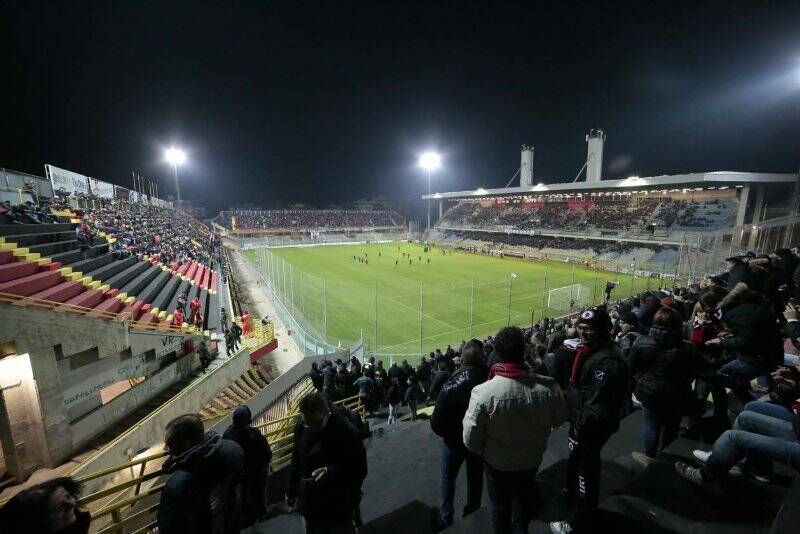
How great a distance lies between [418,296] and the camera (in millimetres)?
26641

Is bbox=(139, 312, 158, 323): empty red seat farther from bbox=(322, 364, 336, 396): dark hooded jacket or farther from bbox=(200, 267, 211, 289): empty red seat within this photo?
bbox=(200, 267, 211, 289): empty red seat

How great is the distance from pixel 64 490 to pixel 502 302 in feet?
81.2

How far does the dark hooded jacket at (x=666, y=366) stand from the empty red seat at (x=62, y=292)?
1229 cm

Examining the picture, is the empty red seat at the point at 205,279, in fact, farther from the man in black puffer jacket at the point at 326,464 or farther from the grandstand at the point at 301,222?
the grandstand at the point at 301,222

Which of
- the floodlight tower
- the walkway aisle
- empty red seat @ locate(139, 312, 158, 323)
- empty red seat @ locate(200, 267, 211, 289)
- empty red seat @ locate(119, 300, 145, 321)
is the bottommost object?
the walkway aisle

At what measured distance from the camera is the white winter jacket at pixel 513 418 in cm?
249

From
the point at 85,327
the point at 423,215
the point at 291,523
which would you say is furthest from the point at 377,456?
the point at 423,215

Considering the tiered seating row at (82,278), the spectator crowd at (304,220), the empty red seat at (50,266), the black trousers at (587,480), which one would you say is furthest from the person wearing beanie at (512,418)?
the spectator crowd at (304,220)

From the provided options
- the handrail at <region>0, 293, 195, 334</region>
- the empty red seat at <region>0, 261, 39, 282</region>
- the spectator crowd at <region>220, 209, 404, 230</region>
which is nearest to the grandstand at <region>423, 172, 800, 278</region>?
the spectator crowd at <region>220, 209, 404, 230</region>

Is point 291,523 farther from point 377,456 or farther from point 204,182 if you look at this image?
point 204,182

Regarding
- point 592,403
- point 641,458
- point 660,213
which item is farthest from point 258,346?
point 660,213

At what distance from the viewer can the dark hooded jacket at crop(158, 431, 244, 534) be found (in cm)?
233

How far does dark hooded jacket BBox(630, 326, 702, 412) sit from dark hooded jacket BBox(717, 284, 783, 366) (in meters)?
0.99

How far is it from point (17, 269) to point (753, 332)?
1500cm
